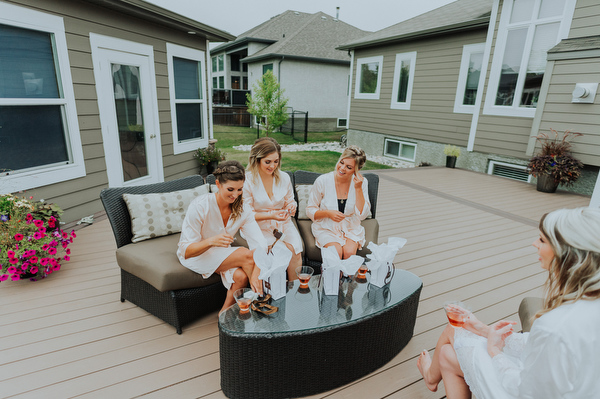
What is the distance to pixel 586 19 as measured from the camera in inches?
215

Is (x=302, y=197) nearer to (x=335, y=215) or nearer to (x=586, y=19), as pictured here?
(x=335, y=215)

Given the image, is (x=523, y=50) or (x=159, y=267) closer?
(x=159, y=267)

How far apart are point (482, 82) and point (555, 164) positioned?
2420mm

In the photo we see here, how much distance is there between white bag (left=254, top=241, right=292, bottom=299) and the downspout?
708 centimetres

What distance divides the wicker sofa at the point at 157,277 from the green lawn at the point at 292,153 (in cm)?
613

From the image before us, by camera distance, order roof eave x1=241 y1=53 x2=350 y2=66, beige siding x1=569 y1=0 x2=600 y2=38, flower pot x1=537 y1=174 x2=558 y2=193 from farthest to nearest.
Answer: roof eave x1=241 y1=53 x2=350 y2=66 → flower pot x1=537 y1=174 x2=558 y2=193 → beige siding x1=569 y1=0 x2=600 y2=38

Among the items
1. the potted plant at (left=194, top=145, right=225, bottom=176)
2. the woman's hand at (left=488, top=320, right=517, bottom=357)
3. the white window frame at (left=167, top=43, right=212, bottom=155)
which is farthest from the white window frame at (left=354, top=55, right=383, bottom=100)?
the woman's hand at (left=488, top=320, right=517, bottom=357)

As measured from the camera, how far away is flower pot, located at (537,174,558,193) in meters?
5.78

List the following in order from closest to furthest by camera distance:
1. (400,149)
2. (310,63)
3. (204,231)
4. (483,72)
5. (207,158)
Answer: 1. (204,231)
2. (207,158)
3. (483,72)
4. (400,149)
5. (310,63)

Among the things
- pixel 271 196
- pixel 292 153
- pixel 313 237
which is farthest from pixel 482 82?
pixel 271 196

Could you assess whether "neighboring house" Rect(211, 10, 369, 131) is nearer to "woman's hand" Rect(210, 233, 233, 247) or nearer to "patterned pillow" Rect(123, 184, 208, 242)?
"patterned pillow" Rect(123, 184, 208, 242)

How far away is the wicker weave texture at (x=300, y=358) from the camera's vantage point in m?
1.60

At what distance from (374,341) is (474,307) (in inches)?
46.2

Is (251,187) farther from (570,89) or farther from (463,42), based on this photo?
(463,42)
